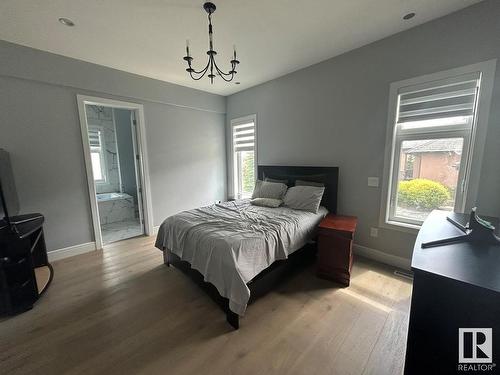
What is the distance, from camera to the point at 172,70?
10.7ft

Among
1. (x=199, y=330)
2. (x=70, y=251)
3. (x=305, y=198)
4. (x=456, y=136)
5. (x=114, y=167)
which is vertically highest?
(x=456, y=136)

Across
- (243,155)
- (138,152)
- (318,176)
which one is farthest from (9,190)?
(318,176)

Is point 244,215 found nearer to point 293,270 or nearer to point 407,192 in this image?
point 293,270

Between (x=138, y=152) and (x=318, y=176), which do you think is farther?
(x=138, y=152)

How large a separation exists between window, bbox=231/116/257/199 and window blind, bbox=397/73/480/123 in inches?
97.0

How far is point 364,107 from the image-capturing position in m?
2.72

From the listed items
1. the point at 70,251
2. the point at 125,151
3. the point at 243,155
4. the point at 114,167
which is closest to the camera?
the point at 70,251

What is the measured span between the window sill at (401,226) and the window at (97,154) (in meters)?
5.82

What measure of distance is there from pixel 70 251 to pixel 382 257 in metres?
4.33

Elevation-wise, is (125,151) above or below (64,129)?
below

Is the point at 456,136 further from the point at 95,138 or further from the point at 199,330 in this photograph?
the point at 95,138

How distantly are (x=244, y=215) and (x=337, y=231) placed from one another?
1084mm

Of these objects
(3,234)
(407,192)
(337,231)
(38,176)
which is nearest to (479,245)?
(337,231)

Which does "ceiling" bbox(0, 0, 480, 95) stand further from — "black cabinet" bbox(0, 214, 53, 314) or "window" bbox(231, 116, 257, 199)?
"black cabinet" bbox(0, 214, 53, 314)
